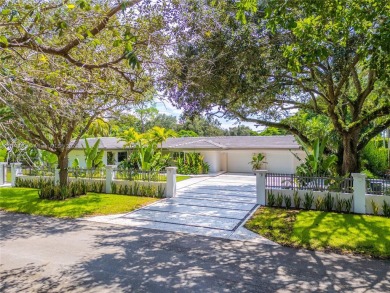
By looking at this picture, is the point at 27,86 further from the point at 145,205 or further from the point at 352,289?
the point at 145,205

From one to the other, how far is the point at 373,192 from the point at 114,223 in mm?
10624

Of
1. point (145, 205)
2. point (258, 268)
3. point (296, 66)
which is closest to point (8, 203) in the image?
point (145, 205)

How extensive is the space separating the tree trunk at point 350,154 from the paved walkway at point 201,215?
190 inches

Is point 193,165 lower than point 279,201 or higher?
higher

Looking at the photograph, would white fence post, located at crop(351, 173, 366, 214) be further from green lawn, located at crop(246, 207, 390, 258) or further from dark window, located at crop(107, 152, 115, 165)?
dark window, located at crop(107, 152, 115, 165)

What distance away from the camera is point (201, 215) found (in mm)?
12500

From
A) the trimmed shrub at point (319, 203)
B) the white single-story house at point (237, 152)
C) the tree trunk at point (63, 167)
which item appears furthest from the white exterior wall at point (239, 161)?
the tree trunk at point (63, 167)

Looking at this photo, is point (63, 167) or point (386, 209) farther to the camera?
point (63, 167)

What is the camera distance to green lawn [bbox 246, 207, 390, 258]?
8.55 m

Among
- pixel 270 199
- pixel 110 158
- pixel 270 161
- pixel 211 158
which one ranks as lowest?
pixel 270 199

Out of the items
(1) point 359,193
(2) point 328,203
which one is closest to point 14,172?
(2) point 328,203

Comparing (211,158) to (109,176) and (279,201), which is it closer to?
(109,176)

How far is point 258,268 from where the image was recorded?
7012 millimetres

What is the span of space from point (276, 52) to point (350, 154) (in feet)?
25.2
